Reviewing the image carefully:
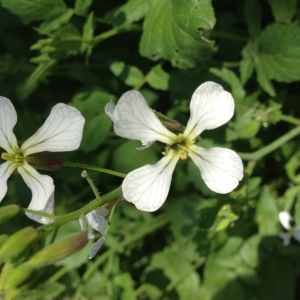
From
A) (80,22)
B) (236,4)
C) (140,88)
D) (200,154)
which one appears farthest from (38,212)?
(236,4)

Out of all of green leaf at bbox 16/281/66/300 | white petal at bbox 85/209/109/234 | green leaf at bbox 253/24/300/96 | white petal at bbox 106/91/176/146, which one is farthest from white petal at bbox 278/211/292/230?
green leaf at bbox 16/281/66/300

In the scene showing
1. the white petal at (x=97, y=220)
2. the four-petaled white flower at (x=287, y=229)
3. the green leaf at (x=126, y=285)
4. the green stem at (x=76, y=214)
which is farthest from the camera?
the green leaf at (x=126, y=285)

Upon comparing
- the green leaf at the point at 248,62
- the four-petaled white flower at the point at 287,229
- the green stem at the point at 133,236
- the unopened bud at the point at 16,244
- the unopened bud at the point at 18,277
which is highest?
the unopened bud at the point at 16,244

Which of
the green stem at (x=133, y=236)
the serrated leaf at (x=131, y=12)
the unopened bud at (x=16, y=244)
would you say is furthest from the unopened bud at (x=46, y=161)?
the green stem at (x=133, y=236)

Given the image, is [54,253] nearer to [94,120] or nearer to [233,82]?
[94,120]

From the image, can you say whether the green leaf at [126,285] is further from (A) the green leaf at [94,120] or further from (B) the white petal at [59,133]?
(B) the white petal at [59,133]

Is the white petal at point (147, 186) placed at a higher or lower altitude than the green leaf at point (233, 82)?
higher

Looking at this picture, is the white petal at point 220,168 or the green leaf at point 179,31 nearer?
the white petal at point 220,168
